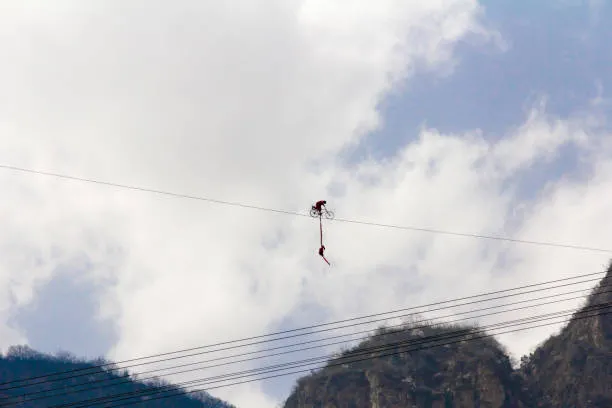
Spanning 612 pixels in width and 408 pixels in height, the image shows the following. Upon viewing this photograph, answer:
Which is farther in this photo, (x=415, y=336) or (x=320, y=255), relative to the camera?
Answer: (x=415, y=336)

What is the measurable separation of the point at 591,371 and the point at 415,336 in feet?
157

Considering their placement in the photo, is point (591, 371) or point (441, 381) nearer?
point (591, 371)

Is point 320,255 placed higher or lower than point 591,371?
lower

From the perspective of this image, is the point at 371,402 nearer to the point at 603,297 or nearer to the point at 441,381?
the point at 441,381

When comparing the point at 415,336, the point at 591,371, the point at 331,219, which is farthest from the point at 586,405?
the point at 331,219

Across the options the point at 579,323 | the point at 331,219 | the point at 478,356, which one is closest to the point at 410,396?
the point at 478,356

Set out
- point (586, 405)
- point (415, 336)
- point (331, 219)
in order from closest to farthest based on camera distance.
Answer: point (331, 219) < point (586, 405) < point (415, 336)

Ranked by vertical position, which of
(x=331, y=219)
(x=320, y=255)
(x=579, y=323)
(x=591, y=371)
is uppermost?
(x=579, y=323)

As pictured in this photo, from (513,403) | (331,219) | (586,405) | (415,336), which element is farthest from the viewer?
(415,336)

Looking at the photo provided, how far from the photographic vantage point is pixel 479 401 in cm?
18962

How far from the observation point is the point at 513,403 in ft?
616

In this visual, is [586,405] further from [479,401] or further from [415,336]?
[415,336]

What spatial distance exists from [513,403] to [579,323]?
29.3 m

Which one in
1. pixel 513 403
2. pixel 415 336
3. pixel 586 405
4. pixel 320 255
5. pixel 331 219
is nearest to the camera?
pixel 320 255
